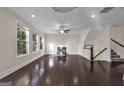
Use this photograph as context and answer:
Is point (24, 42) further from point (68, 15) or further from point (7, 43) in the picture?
point (68, 15)

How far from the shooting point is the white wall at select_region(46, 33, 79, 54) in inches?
577

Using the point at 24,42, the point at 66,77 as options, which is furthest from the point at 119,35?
A: the point at 24,42

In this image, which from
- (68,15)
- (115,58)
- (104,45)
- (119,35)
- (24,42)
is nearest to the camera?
(68,15)

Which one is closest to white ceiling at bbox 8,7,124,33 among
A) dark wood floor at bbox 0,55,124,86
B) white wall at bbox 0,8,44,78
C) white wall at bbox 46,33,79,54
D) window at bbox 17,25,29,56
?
white wall at bbox 0,8,44,78

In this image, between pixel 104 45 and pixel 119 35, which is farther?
pixel 119 35

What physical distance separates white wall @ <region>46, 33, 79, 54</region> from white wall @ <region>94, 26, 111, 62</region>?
17.9 ft

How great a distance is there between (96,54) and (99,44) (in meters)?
0.80

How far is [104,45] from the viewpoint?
8.86 meters

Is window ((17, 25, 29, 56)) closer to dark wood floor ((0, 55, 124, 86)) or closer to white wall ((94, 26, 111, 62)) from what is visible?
dark wood floor ((0, 55, 124, 86))

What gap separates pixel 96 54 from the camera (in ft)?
30.1

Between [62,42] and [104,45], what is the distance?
659 cm
